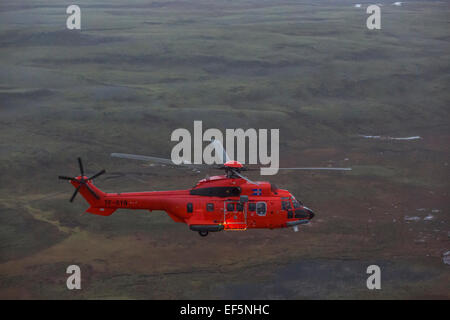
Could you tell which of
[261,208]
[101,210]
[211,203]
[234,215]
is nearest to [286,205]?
[261,208]

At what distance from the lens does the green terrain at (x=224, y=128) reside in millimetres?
28375

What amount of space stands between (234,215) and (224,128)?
3026cm

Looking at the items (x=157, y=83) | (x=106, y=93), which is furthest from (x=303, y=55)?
(x=106, y=93)

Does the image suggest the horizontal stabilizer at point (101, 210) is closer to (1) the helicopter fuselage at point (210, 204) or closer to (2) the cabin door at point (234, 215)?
(1) the helicopter fuselage at point (210, 204)

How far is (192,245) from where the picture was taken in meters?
31.0

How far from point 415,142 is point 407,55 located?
36.2 metres

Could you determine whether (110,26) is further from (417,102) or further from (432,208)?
(432,208)

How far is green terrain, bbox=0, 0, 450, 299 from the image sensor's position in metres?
28.4

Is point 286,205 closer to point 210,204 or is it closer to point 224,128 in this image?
point 210,204

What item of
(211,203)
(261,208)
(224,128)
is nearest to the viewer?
(211,203)

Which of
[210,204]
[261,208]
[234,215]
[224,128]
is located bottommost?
[234,215]

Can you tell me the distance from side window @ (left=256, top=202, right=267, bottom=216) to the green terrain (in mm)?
3911

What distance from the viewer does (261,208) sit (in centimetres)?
2561

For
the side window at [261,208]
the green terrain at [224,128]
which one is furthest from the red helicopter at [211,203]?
the green terrain at [224,128]
